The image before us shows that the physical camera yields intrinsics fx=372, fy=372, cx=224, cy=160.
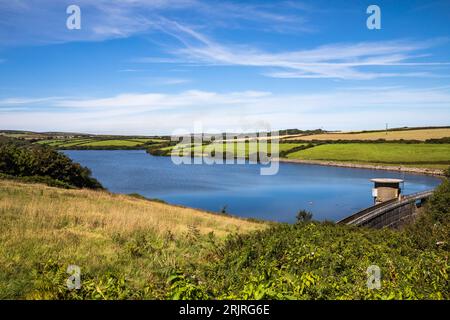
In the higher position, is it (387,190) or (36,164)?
(36,164)

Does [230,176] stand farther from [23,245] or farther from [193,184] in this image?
[23,245]

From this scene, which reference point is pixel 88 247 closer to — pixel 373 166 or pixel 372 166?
pixel 373 166

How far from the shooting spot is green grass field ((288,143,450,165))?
10662cm

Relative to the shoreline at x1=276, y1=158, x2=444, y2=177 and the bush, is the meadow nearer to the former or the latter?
the bush

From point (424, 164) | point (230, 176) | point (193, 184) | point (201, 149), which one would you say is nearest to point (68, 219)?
point (193, 184)

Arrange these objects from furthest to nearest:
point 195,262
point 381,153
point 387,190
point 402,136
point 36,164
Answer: point 402,136 < point 381,153 < point 387,190 < point 36,164 < point 195,262

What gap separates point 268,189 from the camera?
72062 mm

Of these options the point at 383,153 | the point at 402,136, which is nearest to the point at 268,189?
the point at 383,153

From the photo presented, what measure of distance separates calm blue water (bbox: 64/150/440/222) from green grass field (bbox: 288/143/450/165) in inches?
459

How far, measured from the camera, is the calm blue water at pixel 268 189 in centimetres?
5413

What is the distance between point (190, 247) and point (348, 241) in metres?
4.67

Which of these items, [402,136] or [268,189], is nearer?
[268,189]

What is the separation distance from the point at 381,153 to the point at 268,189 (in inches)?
2454

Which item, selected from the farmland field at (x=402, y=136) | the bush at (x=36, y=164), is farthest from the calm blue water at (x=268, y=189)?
the farmland field at (x=402, y=136)
